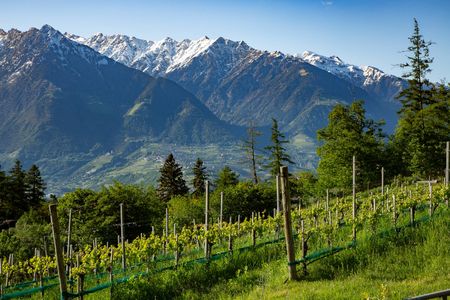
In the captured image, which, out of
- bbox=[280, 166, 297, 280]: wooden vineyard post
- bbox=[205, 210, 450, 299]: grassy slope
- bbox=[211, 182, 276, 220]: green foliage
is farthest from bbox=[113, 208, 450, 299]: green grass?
bbox=[211, 182, 276, 220]: green foliage

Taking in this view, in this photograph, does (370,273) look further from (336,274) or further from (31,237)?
(31,237)

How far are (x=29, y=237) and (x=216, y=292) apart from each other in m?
32.8

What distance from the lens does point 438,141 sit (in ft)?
157

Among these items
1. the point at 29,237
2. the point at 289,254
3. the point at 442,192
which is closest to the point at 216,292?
the point at 289,254

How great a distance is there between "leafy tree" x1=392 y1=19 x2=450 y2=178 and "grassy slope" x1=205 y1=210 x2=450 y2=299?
3296cm

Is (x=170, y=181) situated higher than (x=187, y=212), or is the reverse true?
(x=170, y=181)

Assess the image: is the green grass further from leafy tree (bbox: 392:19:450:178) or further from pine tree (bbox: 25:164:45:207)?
pine tree (bbox: 25:164:45:207)

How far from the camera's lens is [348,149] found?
51.0 meters

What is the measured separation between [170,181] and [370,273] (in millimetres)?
60166

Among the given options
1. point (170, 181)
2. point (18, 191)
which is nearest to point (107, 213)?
point (18, 191)

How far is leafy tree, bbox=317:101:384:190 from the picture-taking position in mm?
50741

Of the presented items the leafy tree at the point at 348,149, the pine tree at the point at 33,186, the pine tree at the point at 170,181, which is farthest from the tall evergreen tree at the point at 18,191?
the leafy tree at the point at 348,149

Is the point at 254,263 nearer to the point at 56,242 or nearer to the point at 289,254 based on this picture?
the point at 289,254

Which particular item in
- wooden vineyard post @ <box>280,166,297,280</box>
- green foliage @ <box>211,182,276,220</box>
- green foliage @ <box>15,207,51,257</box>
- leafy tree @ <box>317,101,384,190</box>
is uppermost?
leafy tree @ <box>317,101,384,190</box>
